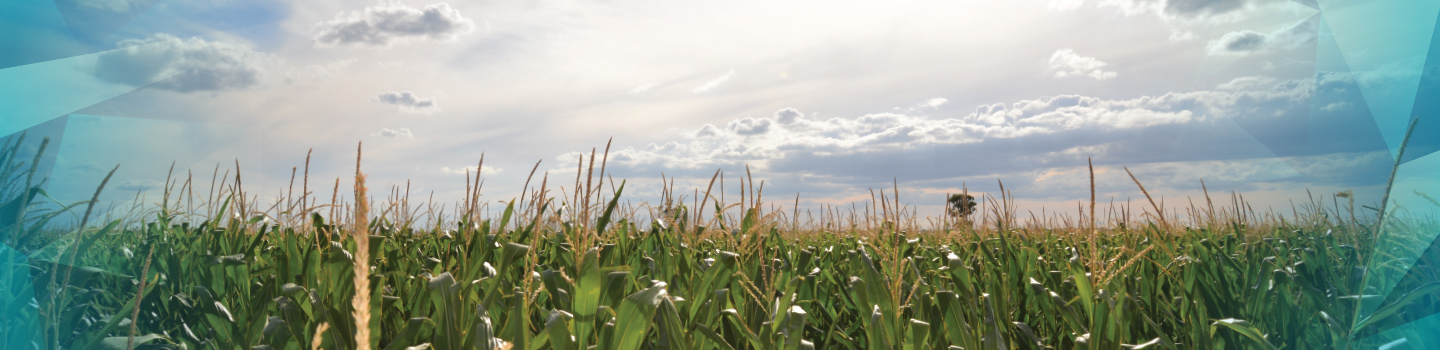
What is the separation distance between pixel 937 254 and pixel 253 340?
3.60 m

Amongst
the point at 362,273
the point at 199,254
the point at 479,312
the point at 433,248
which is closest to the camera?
the point at 362,273

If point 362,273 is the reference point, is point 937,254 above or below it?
below

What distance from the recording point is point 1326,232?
4.02m

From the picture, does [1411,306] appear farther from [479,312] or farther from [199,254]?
[199,254]

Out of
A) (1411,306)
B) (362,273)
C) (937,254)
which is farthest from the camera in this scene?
(937,254)

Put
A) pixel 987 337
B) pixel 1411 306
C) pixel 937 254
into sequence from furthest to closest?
pixel 937 254 < pixel 1411 306 < pixel 987 337

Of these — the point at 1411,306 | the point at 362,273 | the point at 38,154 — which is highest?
the point at 38,154

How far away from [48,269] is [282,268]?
98 cm

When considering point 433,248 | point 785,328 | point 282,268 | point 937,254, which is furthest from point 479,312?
point 937,254

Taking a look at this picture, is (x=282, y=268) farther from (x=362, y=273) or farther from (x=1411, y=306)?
(x=1411, y=306)

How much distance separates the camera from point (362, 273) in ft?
1.67

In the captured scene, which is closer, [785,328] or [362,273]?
[362,273]

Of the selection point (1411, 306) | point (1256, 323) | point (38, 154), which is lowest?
point (1256, 323)

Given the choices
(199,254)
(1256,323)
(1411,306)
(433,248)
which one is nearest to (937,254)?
(1256,323)
